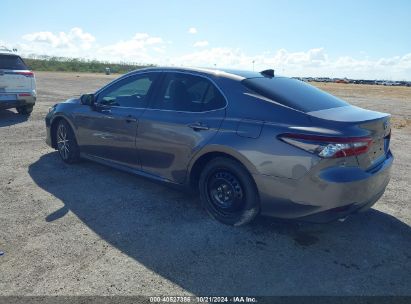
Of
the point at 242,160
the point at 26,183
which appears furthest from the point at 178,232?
the point at 26,183

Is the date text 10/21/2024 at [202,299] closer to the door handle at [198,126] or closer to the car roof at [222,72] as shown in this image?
the door handle at [198,126]

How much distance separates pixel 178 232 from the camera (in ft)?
12.6

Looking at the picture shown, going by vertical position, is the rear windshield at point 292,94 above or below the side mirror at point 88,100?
above

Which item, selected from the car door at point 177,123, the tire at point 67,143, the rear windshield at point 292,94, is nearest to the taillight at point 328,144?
the rear windshield at point 292,94

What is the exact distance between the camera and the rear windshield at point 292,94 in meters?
3.71

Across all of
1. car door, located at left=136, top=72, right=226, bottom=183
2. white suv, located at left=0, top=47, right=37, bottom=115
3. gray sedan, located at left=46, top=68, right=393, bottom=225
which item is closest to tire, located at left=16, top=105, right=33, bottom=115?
white suv, located at left=0, top=47, right=37, bottom=115

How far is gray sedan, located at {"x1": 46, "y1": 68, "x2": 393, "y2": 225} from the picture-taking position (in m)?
3.29

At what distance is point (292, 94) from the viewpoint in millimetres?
3939

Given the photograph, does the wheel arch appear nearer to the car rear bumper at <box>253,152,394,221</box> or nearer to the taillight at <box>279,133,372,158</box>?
the car rear bumper at <box>253,152,394,221</box>

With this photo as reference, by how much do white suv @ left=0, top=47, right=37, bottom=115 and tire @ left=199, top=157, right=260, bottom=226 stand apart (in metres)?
8.10

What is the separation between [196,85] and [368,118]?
6.30ft

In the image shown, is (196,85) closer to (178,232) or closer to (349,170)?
(178,232)

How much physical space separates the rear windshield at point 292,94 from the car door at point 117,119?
1.47 meters

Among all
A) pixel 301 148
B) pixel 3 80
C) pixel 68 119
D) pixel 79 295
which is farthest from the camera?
pixel 3 80
